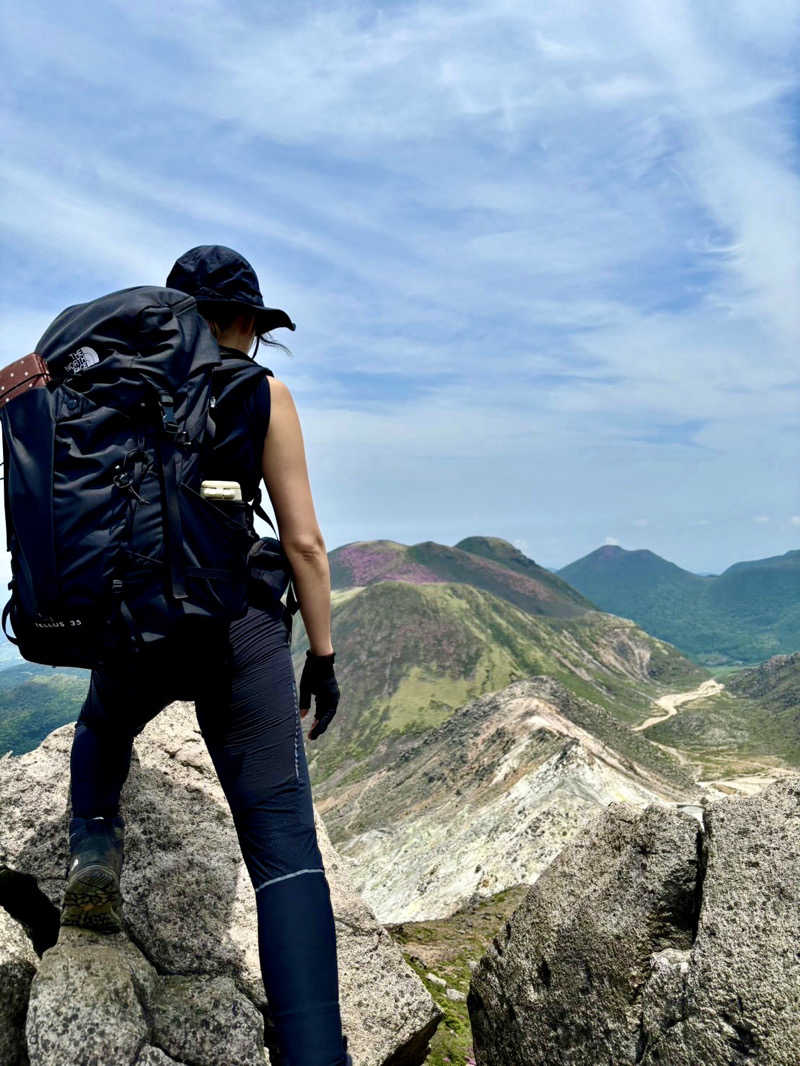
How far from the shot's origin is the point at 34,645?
4172 millimetres

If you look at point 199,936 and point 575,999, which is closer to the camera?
point 575,999

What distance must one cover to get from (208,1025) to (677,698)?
567ft

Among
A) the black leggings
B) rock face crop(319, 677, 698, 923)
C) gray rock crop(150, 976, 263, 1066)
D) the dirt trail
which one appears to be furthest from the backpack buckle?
the dirt trail

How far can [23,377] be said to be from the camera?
4.17 metres

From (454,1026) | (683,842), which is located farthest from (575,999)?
(454,1026)

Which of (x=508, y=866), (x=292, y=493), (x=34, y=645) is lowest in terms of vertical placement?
(x=508, y=866)

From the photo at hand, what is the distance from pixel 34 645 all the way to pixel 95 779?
1.90m

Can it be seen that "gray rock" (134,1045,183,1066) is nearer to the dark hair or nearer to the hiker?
the hiker

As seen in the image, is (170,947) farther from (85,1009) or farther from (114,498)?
(114,498)

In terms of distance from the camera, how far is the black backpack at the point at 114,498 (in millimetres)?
3961

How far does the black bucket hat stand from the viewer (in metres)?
4.75

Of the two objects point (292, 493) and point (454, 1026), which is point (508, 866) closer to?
point (454, 1026)

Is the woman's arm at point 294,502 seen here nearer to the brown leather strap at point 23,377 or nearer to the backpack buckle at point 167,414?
the backpack buckle at point 167,414

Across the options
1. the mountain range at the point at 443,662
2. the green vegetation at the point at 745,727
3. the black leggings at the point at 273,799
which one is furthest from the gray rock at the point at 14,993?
the mountain range at the point at 443,662
